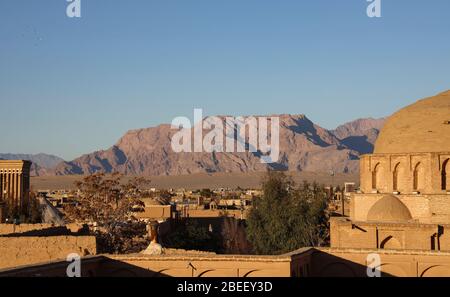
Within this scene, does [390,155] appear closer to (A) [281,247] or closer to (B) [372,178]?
(B) [372,178]

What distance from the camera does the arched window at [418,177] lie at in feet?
94.2

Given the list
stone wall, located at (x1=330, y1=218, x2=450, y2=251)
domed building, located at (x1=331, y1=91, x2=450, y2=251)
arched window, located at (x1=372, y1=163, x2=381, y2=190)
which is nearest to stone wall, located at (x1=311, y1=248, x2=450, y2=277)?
stone wall, located at (x1=330, y1=218, x2=450, y2=251)

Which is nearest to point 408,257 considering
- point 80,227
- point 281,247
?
point 80,227

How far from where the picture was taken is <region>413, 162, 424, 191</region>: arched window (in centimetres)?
2870

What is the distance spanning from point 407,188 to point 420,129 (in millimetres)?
2407

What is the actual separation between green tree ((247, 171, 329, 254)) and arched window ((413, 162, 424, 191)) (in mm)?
7664

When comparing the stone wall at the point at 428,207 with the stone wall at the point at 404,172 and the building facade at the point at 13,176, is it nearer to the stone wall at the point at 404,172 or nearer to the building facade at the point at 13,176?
the stone wall at the point at 404,172

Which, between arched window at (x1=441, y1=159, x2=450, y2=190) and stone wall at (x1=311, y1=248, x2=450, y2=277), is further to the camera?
arched window at (x1=441, y1=159, x2=450, y2=190)

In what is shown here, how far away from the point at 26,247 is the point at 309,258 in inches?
316

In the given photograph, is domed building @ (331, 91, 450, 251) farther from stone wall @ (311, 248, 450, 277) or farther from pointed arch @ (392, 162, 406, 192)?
stone wall @ (311, 248, 450, 277)

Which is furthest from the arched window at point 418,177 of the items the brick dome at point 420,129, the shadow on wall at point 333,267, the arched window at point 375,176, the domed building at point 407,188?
the shadow on wall at point 333,267

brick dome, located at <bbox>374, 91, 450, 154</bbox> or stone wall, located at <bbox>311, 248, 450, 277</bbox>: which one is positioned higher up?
brick dome, located at <bbox>374, 91, 450, 154</bbox>

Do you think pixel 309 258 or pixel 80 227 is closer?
pixel 309 258
